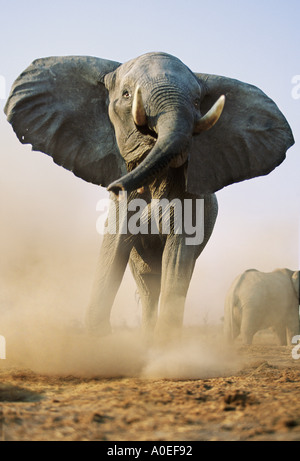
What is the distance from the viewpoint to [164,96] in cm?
498

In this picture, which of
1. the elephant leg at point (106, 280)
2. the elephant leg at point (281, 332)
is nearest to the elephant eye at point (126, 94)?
the elephant leg at point (106, 280)

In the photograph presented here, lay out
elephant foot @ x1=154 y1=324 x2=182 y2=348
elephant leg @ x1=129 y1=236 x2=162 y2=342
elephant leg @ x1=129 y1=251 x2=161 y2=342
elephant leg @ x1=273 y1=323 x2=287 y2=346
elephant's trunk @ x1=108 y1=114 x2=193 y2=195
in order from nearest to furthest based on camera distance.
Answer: elephant's trunk @ x1=108 y1=114 x2=193 y2=195
elephant foot @ x1=154 y1=324 x2=182 y2=348
elephant leg @ x1=129 y1=236 x2=162 y2=342
elephant leg @ x1=129 y1=251 x2=161 y2=342
elephant leg @ x1=273 y1=323 x2=287 y2=346

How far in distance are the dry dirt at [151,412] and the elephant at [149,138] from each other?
1698 mm

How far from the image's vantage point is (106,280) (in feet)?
18.6

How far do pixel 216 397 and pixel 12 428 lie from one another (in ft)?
3.85

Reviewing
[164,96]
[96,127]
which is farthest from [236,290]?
[164,96]

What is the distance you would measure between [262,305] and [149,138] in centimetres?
866

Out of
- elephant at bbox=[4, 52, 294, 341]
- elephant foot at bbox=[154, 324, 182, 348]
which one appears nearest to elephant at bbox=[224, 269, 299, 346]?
elephant at bbox=[4, 52, 294, 341]

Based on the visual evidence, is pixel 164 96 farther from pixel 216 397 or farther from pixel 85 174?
pixel 216 397

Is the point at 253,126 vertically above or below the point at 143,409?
above

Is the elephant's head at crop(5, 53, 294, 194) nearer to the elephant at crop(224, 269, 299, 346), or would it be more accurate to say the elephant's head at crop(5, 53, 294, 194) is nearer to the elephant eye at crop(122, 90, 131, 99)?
the elephant eye at crop(122, 90, 131, 99)

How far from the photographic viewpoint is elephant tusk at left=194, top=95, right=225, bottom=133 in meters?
5.09

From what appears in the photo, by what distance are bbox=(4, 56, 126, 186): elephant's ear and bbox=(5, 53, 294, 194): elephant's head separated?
0.04 ft

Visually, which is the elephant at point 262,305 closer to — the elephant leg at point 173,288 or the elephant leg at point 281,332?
the elephant leg at point 281,332
